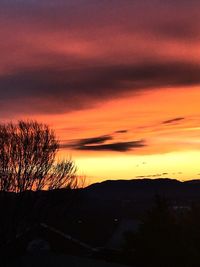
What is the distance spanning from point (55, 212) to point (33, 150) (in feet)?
20.1

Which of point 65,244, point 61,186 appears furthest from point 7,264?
point 65,244

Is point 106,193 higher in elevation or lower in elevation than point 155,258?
higher

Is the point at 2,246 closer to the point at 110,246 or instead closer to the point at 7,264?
the point at 7,264

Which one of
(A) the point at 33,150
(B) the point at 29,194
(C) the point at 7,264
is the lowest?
(C) the point at 7,264

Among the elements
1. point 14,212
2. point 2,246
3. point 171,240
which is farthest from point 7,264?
point 171,240

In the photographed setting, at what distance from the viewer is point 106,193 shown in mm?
132625

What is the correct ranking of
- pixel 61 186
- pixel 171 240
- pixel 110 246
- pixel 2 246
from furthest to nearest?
pixel 110 246 → pixel 61 186 → pixel 2 246 → pixel 171 240

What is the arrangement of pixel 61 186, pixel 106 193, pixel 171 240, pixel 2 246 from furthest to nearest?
1. pixel 106 193
2. pixel 61 186
3. pixel 2 246
4. pixel 171 240

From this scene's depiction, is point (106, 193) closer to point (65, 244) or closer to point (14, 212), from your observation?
point (65, 244)

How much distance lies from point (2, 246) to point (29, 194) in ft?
12.6

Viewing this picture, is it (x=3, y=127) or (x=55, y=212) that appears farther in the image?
(x=55, y=212)

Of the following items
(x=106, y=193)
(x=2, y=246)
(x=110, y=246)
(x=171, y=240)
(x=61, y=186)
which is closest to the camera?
(x=171, y=240)

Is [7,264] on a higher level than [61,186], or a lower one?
lower

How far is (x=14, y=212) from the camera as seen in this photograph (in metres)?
32.3
